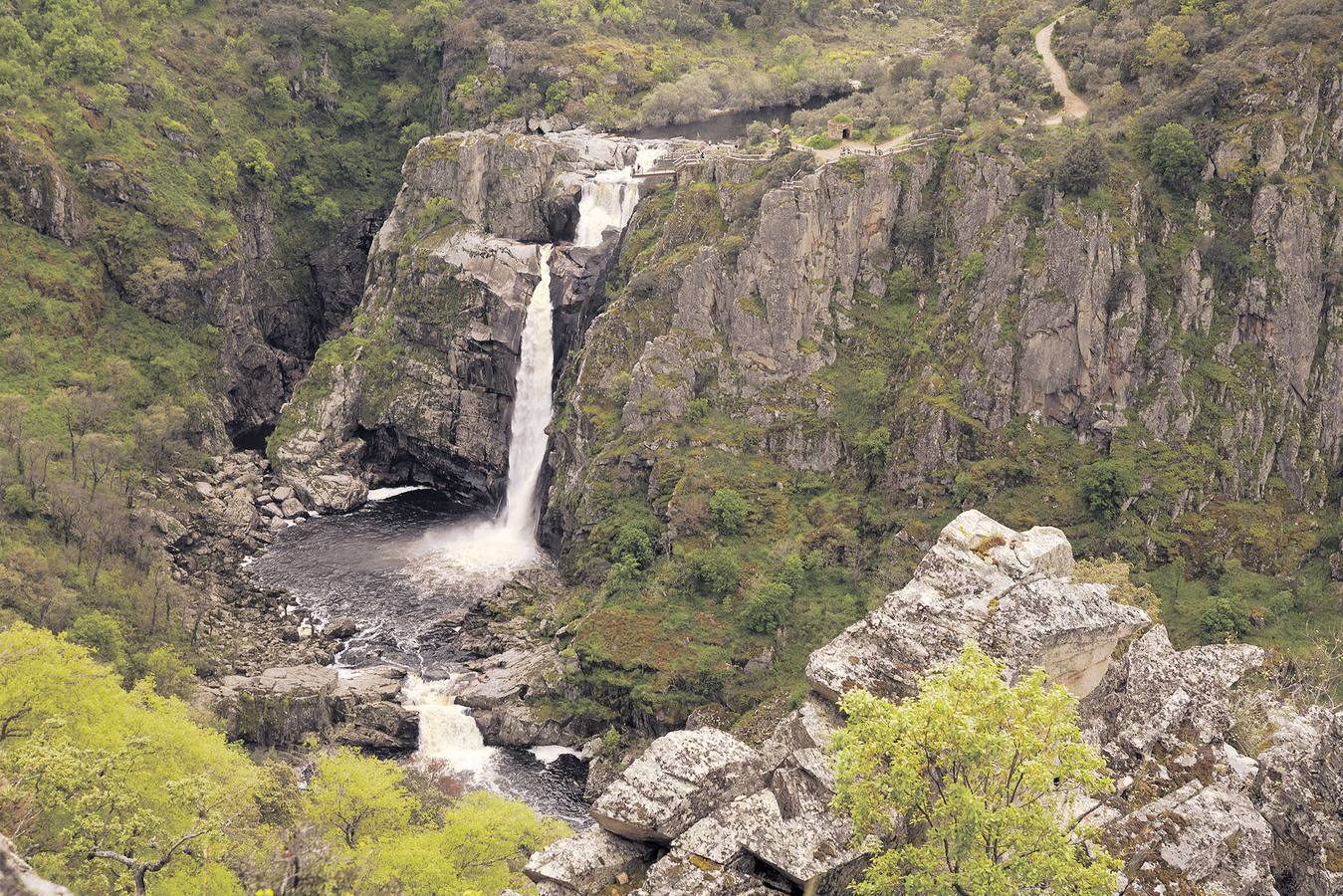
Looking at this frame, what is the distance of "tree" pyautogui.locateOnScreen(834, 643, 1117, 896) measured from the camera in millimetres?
28172

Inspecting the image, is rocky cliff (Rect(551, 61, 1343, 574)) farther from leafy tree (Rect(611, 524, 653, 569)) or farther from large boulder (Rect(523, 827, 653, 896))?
large boulder (Rect(523, 827, 653, 896))

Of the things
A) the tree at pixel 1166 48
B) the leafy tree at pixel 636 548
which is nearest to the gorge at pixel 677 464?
the tree at pixel 1166 48

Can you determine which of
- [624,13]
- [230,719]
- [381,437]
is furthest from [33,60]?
[230,719]

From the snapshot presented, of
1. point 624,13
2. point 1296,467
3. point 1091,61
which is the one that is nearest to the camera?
point 1296,467

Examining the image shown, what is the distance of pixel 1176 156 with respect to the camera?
85.2 meters

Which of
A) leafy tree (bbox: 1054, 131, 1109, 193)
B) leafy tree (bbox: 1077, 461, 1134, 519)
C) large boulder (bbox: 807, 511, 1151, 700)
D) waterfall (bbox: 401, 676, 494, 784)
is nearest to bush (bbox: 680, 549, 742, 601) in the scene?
waterfall (bbox: 401, 676, 494, 784)

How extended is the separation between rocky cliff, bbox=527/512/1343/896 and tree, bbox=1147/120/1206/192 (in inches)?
2072

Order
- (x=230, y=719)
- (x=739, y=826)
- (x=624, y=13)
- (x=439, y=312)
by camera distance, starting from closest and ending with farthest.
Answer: (x=739, y=826) < (x=230, y=719) < (x=439, y=312) < (x=624, y=13)

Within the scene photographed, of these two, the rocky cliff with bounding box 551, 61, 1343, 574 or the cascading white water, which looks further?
the cascading white water

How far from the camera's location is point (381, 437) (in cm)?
11194

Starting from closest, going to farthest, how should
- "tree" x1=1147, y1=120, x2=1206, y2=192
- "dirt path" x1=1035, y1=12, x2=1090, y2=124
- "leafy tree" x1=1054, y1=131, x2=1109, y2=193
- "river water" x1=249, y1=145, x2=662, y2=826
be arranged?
"river water" x1=249, y1=145, x2=662, y2=826
"tree" x1=1147, y1=120, x2=1206, y2=192
"leafy tree" x1=1054, y1=131, x2=1109, y2=193
"dirt path" x1=1035, y1=12, x2=1090, y2=124

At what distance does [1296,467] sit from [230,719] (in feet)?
242

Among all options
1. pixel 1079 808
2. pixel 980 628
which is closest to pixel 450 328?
pixel 980 628

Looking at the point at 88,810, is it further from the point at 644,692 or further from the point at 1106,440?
the point at 1106,440
